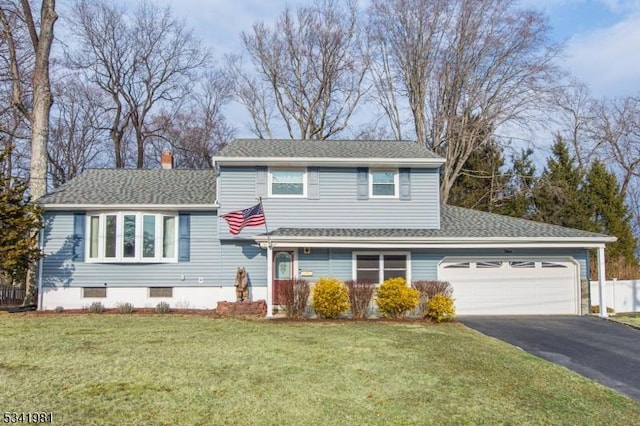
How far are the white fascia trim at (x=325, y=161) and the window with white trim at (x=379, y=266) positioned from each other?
9.44 feet

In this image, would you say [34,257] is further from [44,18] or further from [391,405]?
[391,405]

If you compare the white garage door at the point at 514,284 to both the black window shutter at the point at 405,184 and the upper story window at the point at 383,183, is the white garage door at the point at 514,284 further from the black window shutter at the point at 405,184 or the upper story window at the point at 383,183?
the upper story window at the point at 383,183

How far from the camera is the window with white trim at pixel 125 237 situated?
15781 millimetres

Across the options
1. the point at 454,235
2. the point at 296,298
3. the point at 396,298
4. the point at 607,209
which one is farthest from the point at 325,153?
the point at 607,209

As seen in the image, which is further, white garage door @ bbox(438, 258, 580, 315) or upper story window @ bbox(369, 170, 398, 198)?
upper story window @ bbox(369, 170, 398, 198)

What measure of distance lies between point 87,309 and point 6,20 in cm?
1131

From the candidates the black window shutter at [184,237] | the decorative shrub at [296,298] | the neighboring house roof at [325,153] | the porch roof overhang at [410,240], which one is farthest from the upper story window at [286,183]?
the decorative shrub at [296,298]

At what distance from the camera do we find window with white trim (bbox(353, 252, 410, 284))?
15.8 m

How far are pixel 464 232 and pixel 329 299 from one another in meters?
5.04

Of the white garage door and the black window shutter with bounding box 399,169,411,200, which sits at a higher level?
the black window shutter with bounding box 399,169,411,200

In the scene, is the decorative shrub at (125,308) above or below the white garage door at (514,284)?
below

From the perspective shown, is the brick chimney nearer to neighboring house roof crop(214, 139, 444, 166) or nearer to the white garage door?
neighboring house roof crop(214, 139, 444, 166)

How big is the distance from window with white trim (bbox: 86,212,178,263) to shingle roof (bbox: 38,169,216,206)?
496mm

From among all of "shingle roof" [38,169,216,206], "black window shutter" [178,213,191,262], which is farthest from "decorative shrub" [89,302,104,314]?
"shingle roof" [38,169,216,206]
